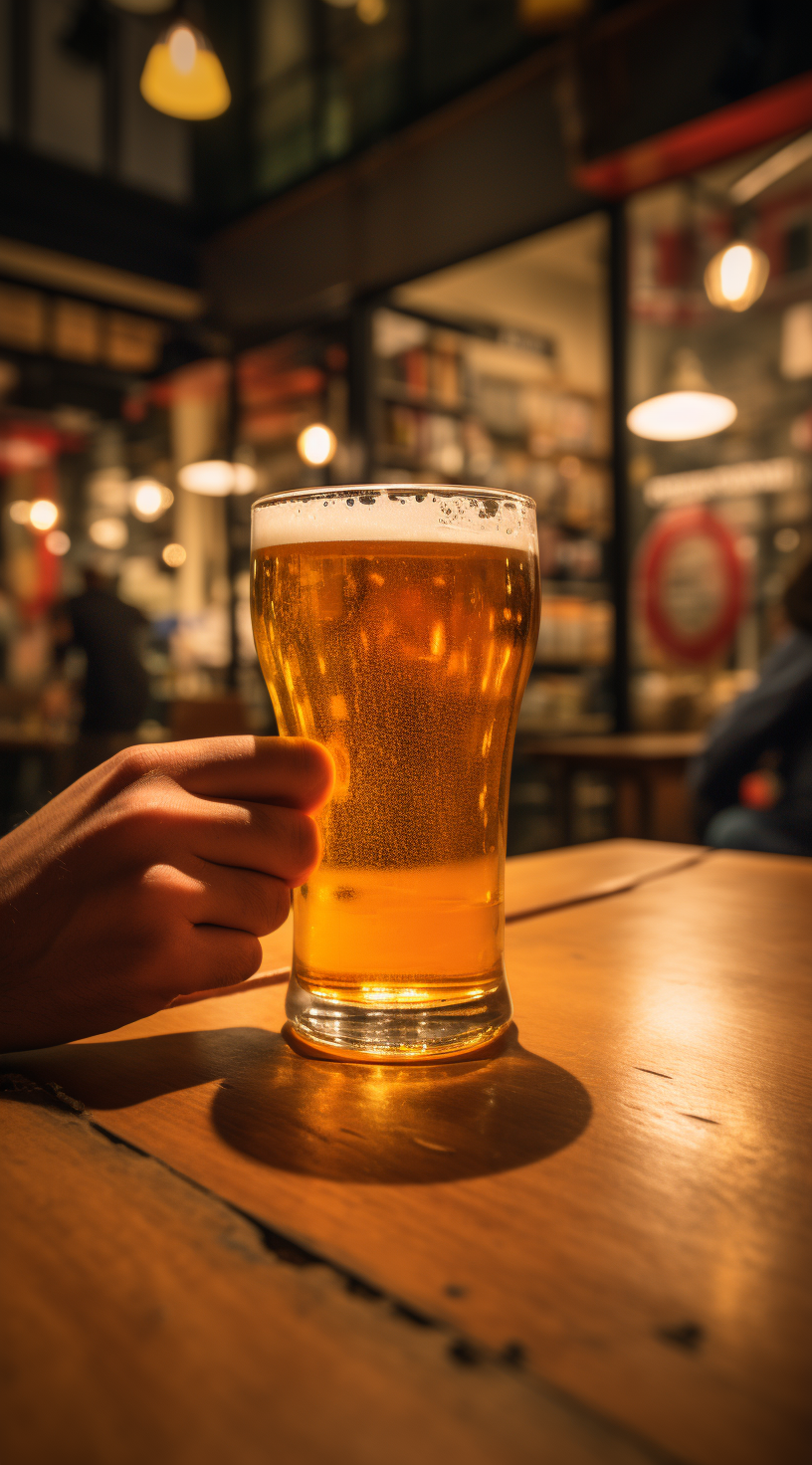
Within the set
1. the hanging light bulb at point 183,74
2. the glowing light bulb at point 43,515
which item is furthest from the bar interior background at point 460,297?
the hanging light bulb at point 183,74

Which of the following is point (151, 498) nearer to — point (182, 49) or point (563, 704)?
point (563, 704)

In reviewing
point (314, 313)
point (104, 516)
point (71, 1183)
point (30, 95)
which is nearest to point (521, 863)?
point (71, 1183)

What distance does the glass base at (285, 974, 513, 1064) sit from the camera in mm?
529

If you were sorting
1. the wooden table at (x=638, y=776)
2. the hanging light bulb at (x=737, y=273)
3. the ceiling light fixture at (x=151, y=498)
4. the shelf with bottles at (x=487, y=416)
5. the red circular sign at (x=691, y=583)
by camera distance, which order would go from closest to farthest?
the wooden table at (x=638, y=776) → the hanging light bulb at (x=737, y=273) → the red circular sign at (x=691, y=583) → the shelf with bottles at (x=487, y=416) → the ceiling light fixture at (x=151, y=498)

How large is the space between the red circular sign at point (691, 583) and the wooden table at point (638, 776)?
68.7 inches

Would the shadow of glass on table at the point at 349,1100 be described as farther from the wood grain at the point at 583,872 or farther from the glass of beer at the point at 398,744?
the wood grain at the point at 583,872

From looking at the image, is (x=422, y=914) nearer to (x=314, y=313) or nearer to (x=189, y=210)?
(x=314, y=313)

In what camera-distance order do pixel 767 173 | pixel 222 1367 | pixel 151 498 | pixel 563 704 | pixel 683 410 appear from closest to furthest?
pixel 222 1367
pixel 683 410
pixel 767 173
pixel 563 704
pixel 151 498

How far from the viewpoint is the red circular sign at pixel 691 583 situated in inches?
247

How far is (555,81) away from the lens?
510cm

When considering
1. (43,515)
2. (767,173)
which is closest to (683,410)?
(767,173)

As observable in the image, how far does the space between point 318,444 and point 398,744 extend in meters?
6.60

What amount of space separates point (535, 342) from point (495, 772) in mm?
7954

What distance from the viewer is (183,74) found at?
15.5 ft
